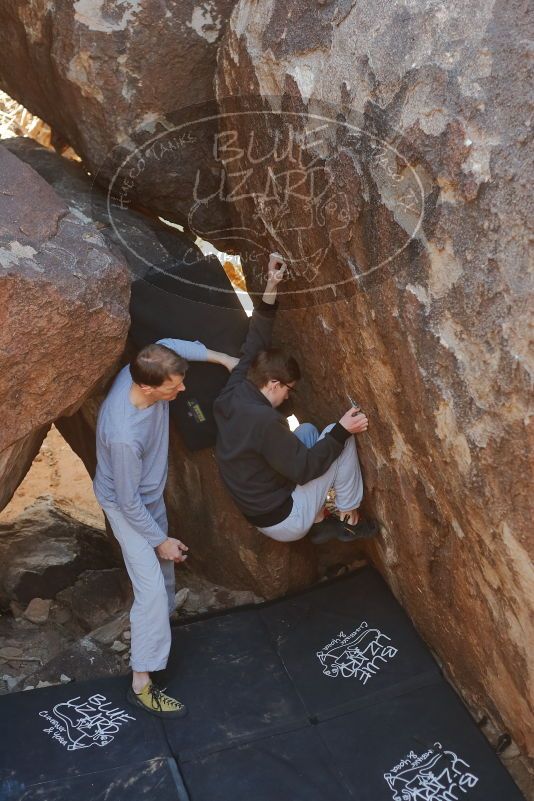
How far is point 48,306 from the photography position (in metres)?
3.34

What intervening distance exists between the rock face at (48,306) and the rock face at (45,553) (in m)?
1.29

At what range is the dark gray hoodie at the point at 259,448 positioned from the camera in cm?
364

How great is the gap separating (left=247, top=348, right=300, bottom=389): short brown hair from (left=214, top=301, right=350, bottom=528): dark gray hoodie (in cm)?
4

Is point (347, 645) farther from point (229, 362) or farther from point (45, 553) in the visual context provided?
point (45, 553)

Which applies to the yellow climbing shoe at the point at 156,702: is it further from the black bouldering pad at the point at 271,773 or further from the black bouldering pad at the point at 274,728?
the black bouldering pad at the point at 271,773

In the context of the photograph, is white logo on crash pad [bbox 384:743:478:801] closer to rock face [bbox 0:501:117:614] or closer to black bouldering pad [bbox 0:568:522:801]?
black bouldering pad [bbox 0:568:522:801]

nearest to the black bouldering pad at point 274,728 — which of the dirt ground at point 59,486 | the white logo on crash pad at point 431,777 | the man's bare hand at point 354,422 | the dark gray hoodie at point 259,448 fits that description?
the white logo on crash pad at point 431,777

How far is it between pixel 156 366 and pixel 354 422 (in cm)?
79

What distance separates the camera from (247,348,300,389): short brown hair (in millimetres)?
3703

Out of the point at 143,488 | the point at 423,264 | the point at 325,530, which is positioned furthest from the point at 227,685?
the point at 423,264

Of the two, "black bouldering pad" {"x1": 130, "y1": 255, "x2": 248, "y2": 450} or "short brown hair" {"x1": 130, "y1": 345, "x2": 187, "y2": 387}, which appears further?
"black bouldering pad" {"x1": 130, "y1": 255, "x2": 248, "y2": 450}

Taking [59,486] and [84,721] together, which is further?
[59,486]

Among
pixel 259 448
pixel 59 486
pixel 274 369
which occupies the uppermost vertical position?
pixel 274 369

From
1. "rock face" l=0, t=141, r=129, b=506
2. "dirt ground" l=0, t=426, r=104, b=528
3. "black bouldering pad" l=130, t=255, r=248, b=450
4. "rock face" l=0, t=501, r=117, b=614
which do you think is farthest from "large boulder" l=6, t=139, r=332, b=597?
"dirt ground" l=0, t=426, r=104, b=528
